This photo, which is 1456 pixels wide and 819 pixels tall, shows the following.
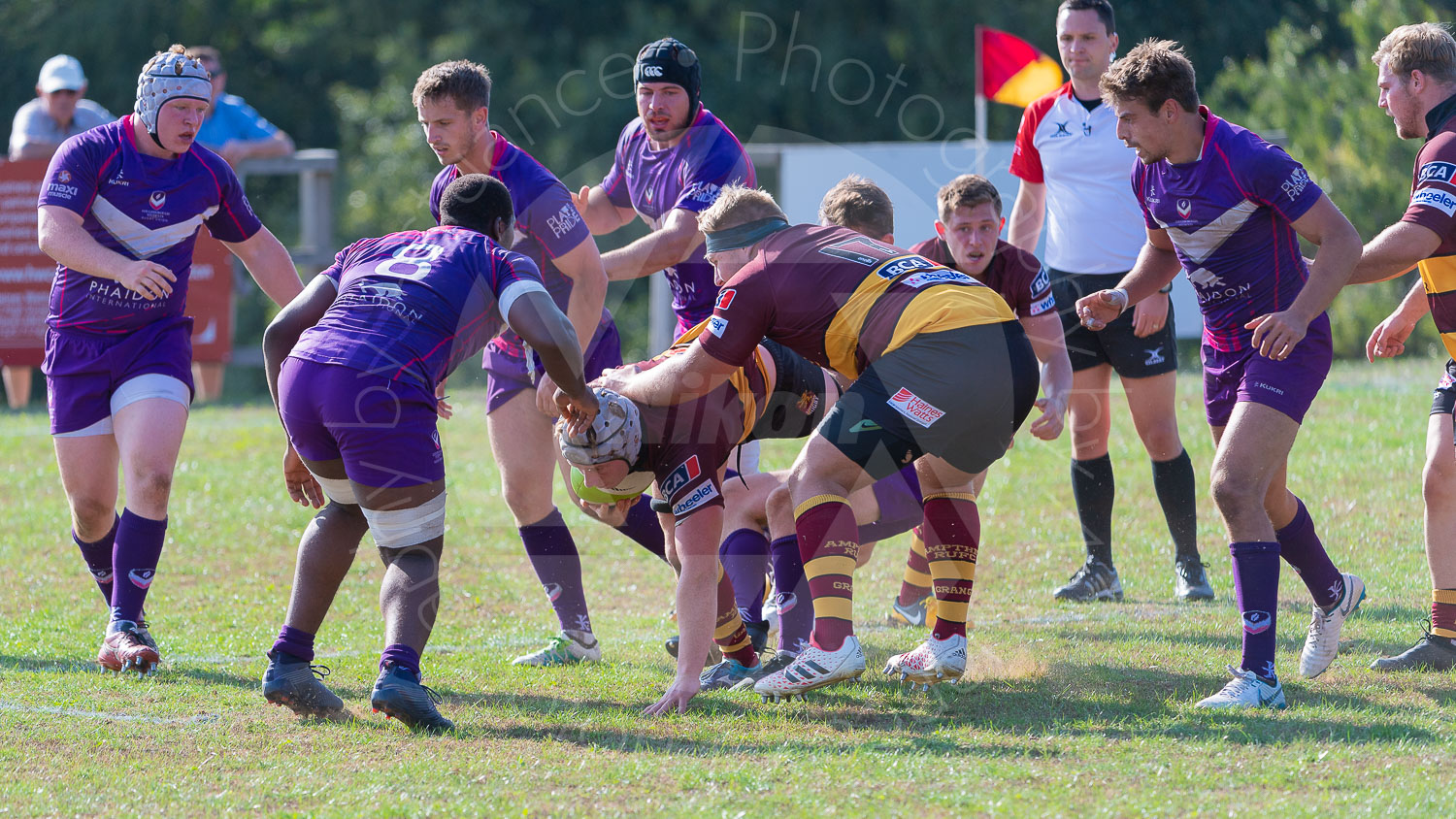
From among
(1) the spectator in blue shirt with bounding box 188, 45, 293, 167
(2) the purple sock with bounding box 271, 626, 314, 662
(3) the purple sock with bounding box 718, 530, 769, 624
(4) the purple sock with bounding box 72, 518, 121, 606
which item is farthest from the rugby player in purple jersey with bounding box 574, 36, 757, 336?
(1) the spectator in blue shirt with bounding box 188, 45, 293, 167

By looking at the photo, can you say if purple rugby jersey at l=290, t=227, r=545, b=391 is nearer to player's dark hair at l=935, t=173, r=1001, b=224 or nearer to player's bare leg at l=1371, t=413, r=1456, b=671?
player's dark hair at l=935, t=173, r=1001, b=224

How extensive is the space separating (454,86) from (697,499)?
1870 millimetres

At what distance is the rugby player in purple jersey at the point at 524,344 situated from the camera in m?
5.32

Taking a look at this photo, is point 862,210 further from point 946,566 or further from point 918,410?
point 946,566

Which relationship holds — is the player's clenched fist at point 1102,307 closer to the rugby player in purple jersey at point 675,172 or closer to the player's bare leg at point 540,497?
the rugby player in purple jersey at point 675,172

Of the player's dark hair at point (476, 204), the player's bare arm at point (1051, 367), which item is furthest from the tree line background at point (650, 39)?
the player's dark hair at point (476, 204)

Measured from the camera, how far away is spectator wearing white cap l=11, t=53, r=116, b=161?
11.4 meters

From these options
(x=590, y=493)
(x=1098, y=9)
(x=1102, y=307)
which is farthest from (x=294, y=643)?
(x=1098, y=9)

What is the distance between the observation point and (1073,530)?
8180mm

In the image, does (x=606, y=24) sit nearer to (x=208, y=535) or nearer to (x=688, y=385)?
(x=208, y=535)

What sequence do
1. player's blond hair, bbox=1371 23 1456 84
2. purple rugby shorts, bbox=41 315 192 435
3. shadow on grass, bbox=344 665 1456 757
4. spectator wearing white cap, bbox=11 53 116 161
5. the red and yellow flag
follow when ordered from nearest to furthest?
1. shadow on grass, bbox=344 665 1456 757
2. player's blond hair, bbox=1371 23 1456 84
3. purple rugby shorts, bbox=41 315 192 435
4. the red and yellow flag
5. spectator wearing white cap, bbox=11 53 116 161

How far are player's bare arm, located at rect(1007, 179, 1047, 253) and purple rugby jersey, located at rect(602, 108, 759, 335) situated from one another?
4.60 feet

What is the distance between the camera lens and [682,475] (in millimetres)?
4562

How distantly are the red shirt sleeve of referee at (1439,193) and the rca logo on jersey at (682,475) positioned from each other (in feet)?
7.91
